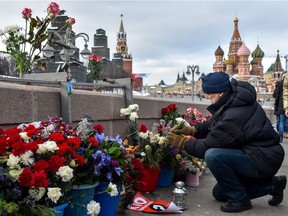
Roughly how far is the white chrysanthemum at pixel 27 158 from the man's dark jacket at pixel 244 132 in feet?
5.91

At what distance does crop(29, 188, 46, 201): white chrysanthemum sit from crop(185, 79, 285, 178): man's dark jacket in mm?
1836

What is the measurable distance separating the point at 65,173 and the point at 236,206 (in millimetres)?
1995

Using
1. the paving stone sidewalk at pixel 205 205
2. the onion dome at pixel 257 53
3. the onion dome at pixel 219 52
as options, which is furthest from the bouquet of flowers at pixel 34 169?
the onion dome at pixel 257 53

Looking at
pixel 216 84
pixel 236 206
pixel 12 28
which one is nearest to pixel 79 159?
pixel 216 84

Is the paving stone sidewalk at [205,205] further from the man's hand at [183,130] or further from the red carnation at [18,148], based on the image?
the red carnation at [18,148]

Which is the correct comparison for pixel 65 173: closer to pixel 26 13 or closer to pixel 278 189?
pixel 278 189

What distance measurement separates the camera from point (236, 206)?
387cm

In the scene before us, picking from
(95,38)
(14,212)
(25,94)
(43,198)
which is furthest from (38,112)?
(95,38)

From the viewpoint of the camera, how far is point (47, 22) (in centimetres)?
541

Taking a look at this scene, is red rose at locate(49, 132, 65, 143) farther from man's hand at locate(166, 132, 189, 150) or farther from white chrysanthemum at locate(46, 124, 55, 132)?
man's hand at locate(166, 132, 189, 150)

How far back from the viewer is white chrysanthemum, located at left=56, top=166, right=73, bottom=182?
257 cm

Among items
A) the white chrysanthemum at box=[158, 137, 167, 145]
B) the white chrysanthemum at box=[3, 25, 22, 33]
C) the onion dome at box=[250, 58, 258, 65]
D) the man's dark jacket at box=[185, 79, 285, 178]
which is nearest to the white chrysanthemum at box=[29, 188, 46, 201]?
the man's dark jacket at box=[185, 79, 285, 178]

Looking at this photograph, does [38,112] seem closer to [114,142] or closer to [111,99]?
[114,142]

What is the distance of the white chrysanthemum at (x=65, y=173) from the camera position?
8.43ft
